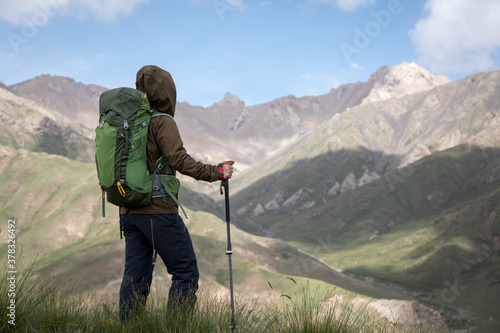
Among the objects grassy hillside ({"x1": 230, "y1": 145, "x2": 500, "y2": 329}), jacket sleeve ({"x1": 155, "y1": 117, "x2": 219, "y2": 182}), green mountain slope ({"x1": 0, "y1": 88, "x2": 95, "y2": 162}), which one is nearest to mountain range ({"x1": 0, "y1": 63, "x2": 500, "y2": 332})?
grassy hillside ({"x1": 230, "y1": 145, "x2": 500, "y2": 329})

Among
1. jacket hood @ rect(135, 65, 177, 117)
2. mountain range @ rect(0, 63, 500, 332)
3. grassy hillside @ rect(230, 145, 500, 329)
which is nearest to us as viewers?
jacket hood @ rect(135, 65, 177, 117)

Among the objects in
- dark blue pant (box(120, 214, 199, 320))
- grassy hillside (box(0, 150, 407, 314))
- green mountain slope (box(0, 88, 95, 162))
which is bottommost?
dark blue pant (box(120, 214, 199, 320))

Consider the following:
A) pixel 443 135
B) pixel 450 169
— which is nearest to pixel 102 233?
pixel 450 169

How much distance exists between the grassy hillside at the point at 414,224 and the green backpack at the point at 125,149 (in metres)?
54.7

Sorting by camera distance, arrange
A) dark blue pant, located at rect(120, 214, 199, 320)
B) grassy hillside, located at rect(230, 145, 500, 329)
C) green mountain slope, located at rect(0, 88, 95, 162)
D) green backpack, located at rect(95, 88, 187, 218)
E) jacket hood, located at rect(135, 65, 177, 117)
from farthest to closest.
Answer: green mountain slope, located at rect(0, 88, 95, 162) → grassy hillside, located at rect(230, 145, 500, 329) → jacket hood, located at rect(135, 65, 177, 117) → dark blue pant, located at rect(120, 214, 199, 320) → green backpack, located at rect(95, 88, 187, 218)

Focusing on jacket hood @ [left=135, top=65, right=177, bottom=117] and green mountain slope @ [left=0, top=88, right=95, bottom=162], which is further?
green mountain slope @ [left=0, top=88, right=95, bottom=162]

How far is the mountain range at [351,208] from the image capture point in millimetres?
56781

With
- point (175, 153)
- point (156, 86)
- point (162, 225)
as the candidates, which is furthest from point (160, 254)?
point (156, 86)

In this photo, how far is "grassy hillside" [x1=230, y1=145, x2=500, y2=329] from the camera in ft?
232

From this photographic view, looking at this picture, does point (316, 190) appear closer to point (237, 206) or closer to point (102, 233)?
point (237, 206)

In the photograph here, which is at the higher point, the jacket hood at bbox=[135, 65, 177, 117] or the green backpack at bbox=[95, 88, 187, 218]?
the jacket hood at bbox=[135, 65, 177, 117]

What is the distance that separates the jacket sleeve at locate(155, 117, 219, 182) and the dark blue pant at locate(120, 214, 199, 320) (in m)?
0.66

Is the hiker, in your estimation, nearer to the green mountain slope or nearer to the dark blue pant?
the dark blue pant

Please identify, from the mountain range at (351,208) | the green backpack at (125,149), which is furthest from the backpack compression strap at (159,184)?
the mountain range at (351,208)
